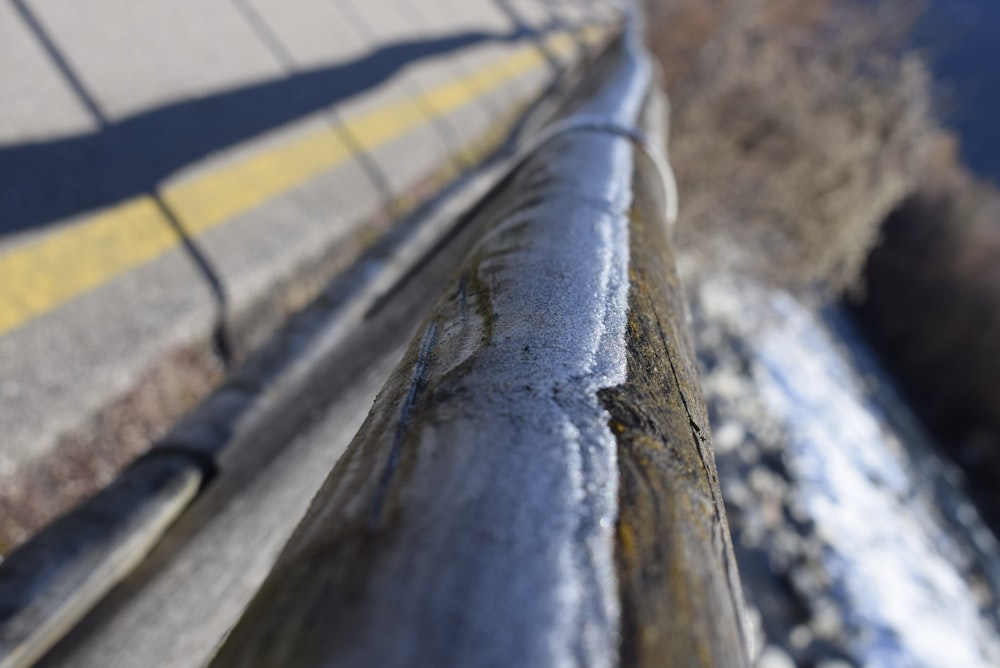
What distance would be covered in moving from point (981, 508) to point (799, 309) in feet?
13.2

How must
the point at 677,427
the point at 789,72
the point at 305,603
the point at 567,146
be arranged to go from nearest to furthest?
the point at 305,603 < the point at 677,427 < the point at 567,146 < the point at 789,72

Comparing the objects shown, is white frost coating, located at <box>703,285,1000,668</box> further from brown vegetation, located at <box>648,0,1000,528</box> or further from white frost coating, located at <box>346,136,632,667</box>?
white frost coating, located at <box>346,136,632,667</box>

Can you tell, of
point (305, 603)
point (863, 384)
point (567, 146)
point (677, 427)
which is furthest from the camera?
point (863, 384)

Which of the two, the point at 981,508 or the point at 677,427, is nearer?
the point at 677,427

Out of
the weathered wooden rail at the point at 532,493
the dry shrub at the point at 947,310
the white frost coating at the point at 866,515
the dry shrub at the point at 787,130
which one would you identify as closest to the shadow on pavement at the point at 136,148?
the weathered wooden rail at the point at 532,493

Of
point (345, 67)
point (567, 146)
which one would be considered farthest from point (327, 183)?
point (567, 146)

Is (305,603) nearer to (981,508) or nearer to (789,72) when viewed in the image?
(789,72)

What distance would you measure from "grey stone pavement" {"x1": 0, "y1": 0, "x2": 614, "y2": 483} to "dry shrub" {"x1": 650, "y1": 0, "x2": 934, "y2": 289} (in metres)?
4.17

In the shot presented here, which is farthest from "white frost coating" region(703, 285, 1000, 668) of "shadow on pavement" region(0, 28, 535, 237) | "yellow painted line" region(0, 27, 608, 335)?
"shadow on pavement" region(0, 28, 535, 237)

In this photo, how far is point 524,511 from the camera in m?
0.49

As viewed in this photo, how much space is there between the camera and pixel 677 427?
2.11 feet

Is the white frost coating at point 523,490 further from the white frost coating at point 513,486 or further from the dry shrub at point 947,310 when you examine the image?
the dry shrub at point 947,310

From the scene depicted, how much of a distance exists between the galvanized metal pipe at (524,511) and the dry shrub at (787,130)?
6.34 m

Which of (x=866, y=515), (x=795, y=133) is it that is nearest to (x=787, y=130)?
(x=795, y=133)
